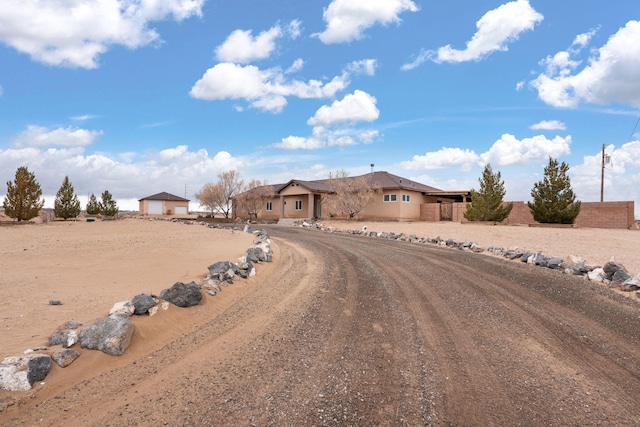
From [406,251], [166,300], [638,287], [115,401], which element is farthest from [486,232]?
[115,401]

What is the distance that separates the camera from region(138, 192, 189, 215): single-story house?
61656 mm

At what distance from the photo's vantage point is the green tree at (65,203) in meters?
38.5

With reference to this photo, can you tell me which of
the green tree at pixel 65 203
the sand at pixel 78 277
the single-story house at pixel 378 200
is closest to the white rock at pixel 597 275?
the sand at pixel 78 277

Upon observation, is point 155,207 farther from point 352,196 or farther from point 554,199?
point 554,199

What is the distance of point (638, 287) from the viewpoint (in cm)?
826

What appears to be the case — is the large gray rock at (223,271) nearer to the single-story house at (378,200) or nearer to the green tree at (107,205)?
the single-story house at (378,200)

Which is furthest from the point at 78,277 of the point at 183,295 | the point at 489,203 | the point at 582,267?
the point at 489,203

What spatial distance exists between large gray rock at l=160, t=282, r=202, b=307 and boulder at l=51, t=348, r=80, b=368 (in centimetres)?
202

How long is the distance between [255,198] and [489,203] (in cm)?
2715

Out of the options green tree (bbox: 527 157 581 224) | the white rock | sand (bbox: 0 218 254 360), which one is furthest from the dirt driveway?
green tree (bbox: 527 157 581 224)

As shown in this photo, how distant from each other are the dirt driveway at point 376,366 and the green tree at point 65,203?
41.0m

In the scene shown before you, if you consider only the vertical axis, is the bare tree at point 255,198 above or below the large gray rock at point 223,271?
above

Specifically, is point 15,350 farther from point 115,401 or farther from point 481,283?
point 481,283

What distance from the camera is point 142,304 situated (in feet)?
18.2
